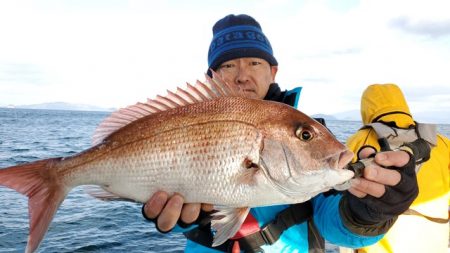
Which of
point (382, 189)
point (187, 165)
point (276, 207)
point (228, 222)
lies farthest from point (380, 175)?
point (276, 207)

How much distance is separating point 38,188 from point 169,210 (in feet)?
3.09

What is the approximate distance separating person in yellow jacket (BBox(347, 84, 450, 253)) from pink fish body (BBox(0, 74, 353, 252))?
1413mm

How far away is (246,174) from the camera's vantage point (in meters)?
2.44

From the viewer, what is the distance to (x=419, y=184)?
386 cm

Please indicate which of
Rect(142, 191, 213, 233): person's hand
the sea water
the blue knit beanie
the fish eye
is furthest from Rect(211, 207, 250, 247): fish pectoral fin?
the sea water

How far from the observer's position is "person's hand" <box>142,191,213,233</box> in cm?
264

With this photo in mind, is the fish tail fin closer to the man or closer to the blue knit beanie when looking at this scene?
the man

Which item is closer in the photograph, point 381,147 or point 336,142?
point 336,142

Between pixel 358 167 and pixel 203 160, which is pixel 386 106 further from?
pixel 203 160

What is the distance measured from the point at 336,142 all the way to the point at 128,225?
26.5 feet

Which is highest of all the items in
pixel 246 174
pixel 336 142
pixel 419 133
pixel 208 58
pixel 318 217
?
pixel 208 58

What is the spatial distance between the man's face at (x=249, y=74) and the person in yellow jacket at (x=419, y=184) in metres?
1.10

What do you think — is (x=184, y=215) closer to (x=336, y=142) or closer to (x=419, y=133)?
(x=336, y=142)

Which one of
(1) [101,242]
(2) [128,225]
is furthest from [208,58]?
(2) [128,225]
